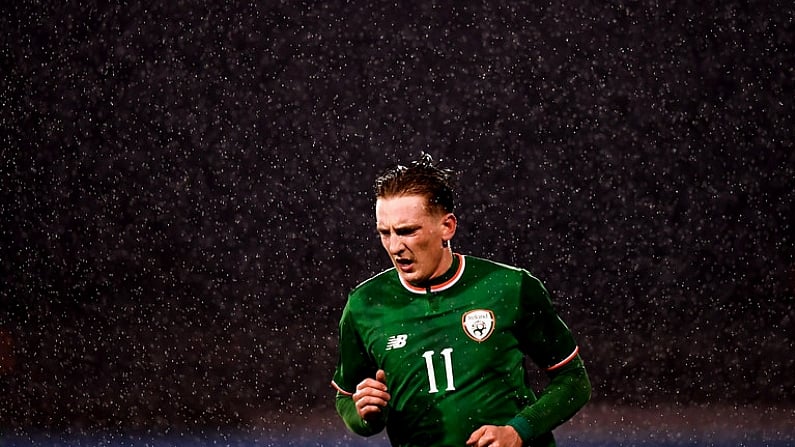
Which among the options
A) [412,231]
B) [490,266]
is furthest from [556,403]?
[412,231]

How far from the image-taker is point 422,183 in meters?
2.04

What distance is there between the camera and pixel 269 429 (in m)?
4.65

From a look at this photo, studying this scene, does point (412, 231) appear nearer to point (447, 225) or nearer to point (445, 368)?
point (447, 225)

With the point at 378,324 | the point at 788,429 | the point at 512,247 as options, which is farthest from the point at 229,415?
the point at 378,324

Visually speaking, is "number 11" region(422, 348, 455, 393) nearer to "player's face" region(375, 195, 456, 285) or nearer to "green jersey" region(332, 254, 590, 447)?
"green jersey" region(332, 254, 590, 447)

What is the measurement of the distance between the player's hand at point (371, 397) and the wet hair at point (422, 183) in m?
0.37

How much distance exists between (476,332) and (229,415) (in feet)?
9.47

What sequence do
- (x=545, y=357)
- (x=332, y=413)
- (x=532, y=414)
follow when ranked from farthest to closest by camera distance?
(x=332, y=413), (x=545, y=357), (x=532, y=414)

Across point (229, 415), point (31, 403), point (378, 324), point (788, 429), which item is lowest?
point (788, 429)

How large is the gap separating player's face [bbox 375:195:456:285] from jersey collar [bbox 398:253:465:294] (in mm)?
43

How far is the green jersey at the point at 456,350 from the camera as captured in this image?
2008 millimetres

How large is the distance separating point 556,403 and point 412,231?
0.42 metres

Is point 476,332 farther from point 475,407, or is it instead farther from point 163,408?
point 163,408

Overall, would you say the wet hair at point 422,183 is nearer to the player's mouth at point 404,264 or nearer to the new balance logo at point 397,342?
the player's mouth at point 404,264
